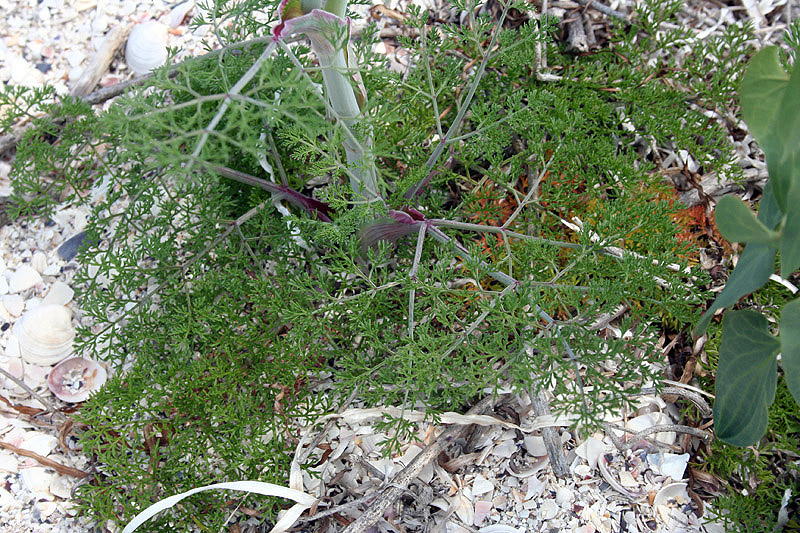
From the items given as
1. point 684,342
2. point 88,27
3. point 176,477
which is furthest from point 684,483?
point 88,27

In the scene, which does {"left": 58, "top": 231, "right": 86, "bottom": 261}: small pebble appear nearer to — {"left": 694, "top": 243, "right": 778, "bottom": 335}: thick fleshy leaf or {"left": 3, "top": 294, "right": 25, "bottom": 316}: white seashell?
{"left": 3, "top": 294, "right": 25, "bottom": 316}: white seashell

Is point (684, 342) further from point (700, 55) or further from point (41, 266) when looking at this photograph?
point (41, 266)

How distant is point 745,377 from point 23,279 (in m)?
1.78

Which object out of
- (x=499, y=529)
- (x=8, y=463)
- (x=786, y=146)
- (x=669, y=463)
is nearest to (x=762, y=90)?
(x=786, y=146)

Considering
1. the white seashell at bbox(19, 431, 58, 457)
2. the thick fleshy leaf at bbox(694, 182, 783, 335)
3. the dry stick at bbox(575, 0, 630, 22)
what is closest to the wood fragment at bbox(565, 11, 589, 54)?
the dry stick at bbox(575, 0, 630, 22)

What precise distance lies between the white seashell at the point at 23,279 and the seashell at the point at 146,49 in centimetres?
67

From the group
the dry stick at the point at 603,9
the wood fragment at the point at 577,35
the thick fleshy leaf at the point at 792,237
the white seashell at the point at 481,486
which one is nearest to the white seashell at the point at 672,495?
the white seashell at the point at 481,486

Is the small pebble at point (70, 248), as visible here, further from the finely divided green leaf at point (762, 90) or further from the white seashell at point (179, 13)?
the finely divided green leaf at point (762, 90)

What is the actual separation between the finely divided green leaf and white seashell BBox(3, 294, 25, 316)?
5.80ft

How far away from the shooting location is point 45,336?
1599 mm

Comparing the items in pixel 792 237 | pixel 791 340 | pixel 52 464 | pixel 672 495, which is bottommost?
pixel 672 495

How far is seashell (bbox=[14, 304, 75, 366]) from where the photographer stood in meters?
1.60

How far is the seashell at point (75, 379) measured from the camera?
5.23ft

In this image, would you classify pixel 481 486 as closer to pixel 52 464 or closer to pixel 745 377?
pixel 745 377
